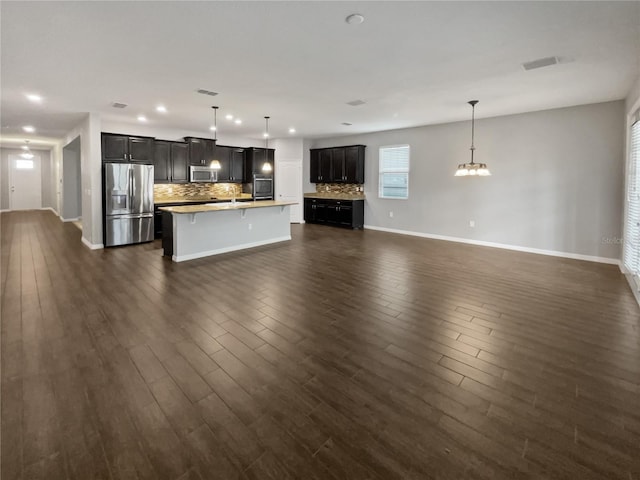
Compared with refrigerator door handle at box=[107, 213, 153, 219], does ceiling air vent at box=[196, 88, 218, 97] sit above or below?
above

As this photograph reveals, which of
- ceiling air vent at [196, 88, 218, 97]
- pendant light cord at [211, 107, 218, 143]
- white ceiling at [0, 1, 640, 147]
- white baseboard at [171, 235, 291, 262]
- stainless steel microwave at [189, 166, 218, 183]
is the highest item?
pendant light cord at [211, 107, 218, 143]

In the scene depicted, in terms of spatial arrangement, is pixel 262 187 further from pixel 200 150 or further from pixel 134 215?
pixel 134 215

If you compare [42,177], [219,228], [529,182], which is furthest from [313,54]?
[42,177]

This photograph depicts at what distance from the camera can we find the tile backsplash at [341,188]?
9.92 m

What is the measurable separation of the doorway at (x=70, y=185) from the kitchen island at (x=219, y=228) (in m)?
6.88

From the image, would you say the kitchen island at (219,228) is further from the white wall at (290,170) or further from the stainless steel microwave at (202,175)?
the white wall at (290,170)

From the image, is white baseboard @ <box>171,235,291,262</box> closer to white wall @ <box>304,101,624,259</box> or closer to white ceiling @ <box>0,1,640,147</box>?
white ceiling @ <box>0,1,640,147</box>

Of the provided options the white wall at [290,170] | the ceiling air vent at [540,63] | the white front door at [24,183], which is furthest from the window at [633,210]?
the white front door at [24,183]

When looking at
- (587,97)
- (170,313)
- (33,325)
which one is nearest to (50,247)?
(33,325)

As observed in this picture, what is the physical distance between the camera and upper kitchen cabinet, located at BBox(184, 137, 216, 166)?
28.6ft

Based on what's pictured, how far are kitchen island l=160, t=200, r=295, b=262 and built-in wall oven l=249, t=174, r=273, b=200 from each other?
2731 millimetres

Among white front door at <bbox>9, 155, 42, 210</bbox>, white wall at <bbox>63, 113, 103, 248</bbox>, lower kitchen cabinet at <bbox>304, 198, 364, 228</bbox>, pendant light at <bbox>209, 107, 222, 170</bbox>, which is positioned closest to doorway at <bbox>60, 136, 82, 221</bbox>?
white front door at <bbox>9, 155, 42, 210</bbox>

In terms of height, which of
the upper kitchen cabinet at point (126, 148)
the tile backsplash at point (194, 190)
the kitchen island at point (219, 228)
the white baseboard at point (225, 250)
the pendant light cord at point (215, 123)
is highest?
the pendant light cord at point (215, 123)

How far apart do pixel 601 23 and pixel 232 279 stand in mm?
4801
